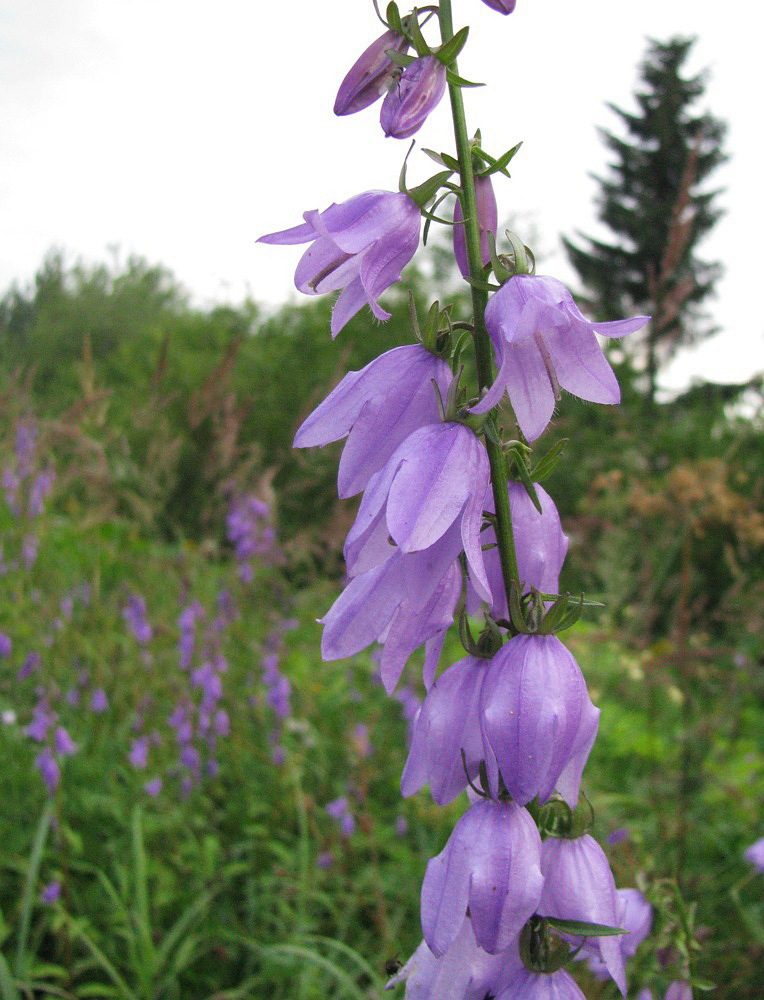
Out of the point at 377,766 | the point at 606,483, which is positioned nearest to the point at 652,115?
the point at 606,483

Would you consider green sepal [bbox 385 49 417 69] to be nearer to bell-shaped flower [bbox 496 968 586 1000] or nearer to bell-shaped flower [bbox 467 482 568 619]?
bell-shaped flower [bbox 467 482 568 619]

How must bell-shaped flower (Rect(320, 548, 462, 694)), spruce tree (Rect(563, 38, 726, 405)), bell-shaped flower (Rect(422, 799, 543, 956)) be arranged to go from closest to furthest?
bell-shaped flower (Rect(422, 799, 543, 956)) < bell-shaped flower (Rect(320, 548, 462, 694)) < spruce tree (Rect(563, 38, 726, 405))

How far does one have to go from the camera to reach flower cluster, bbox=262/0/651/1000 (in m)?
0.73

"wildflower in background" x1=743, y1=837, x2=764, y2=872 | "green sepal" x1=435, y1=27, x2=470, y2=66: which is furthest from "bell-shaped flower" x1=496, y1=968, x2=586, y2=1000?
"wildflower in background" x1=743, y1=837, x2=764, y2=872

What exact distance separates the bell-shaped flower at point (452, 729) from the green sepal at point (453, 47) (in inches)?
21.9

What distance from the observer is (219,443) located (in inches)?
121

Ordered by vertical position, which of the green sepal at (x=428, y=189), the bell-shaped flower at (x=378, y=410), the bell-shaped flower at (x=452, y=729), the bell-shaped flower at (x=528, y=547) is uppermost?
the green sepal at (x=428, y=189)

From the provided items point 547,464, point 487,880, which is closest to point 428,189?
point 547,464

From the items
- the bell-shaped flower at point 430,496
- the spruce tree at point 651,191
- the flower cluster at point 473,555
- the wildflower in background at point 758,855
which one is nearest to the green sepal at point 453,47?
the flower cluster at point 473,555

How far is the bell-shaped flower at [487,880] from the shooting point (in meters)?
0.71

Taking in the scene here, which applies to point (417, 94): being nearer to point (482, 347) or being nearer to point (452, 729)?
point (482, 347)

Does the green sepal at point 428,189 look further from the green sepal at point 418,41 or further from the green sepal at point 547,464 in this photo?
the green sepal at point 547,464

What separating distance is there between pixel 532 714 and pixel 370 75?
0.63 metres

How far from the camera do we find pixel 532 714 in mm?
715
